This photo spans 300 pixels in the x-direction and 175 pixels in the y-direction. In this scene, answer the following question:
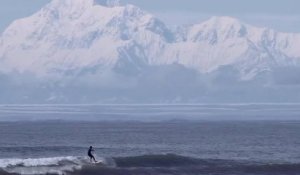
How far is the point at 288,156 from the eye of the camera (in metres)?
74.8

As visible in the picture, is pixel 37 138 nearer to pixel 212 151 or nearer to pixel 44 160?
pixel 212 151

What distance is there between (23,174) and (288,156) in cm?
2180

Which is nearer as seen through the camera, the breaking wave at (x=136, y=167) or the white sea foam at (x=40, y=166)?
the white sea foam at (x=40, y=166)

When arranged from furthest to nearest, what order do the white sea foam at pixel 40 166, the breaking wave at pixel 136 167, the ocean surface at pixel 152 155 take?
the ocean surface at pixel 152 155 → the breaking wave at pixel 136 167 → the white sea foam at pixel 40 166

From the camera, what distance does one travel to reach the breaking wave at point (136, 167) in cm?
6264

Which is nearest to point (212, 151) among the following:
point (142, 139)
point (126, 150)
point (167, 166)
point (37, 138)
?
point (126, 150)

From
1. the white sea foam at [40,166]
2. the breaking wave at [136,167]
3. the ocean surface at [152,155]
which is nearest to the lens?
the white sea foam at [40,166]

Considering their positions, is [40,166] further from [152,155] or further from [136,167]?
[152,155]

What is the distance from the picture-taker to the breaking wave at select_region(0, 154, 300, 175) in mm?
62638

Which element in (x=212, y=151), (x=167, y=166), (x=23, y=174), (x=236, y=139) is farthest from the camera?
(x=236, y=139)

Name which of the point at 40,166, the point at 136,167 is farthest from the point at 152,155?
the point at 40,166

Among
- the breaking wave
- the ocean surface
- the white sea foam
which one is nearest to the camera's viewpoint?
the white sea foam

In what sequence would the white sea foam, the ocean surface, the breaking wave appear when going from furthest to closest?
the ocean surface, the breaking wave, the white sea foam

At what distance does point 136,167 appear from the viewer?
216ft
